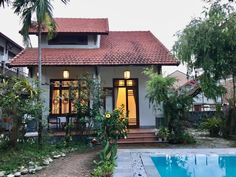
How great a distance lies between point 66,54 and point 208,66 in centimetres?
704

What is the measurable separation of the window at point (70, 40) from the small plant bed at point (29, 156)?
22.2ft

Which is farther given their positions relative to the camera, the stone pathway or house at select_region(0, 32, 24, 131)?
house at select_region(0, 32, 24, 131)

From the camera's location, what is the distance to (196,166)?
9.19m

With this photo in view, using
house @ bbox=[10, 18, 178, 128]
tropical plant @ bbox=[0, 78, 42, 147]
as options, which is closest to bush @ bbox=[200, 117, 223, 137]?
house @ bbox=[10, 18, 178, 128]

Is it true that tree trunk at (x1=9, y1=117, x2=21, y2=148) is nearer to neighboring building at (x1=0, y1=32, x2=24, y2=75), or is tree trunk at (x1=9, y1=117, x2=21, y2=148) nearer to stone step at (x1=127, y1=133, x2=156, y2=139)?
stone step at (x1=127, y1=133, x2=156, y2=139)

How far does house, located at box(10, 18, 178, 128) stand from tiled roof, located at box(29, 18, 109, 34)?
0.05m

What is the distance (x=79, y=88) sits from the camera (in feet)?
43.7

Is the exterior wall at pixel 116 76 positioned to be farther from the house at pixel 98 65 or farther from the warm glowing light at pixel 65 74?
the warm glowing light at pixel 65 74

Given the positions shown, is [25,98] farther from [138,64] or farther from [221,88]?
[221,88]

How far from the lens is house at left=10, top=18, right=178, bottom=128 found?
51.9ft

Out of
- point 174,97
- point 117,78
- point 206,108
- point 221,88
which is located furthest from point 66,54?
point 206,108

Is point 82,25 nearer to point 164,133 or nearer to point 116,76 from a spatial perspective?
point 116,76

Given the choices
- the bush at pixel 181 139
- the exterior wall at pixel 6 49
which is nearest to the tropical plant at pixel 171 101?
the bush at pixel 181 139

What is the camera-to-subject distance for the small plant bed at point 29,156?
8107 millimetres
